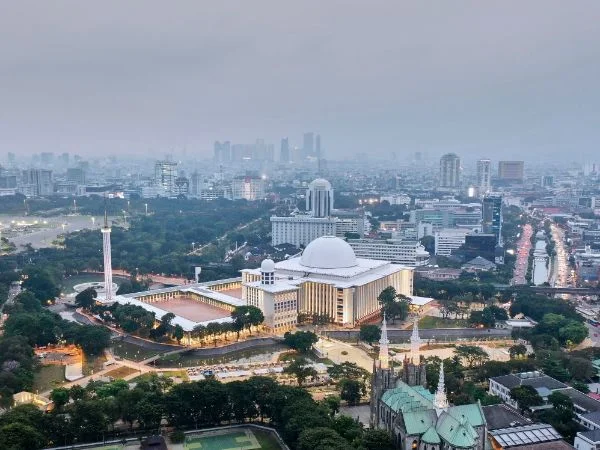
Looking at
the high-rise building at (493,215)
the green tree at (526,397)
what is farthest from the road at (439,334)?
the high-rise building at (493,215)

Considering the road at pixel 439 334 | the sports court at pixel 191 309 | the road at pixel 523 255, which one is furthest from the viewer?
the road at pixel 523 255

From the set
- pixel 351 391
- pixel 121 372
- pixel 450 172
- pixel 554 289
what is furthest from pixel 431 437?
pixel 450 172

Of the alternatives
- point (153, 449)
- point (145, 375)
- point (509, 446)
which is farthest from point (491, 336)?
point (153, 449)

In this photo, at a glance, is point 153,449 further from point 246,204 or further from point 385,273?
point 246,204

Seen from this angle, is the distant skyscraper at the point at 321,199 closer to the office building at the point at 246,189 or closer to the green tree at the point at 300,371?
the office building at the point at 246,189

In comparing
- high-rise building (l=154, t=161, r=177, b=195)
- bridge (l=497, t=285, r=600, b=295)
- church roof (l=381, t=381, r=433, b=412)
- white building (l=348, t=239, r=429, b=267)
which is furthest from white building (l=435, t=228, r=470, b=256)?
high-rise building (l=154, t=161, r=177, b=195)

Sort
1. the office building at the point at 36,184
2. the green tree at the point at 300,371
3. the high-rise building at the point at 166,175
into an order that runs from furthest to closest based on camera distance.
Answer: the high-rise building at the point at 166,175 < the office building at the point at 36,184 < the green tree at the point at 300,371

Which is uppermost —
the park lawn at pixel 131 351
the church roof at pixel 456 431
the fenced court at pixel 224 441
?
the church roof at pixel 456 431
